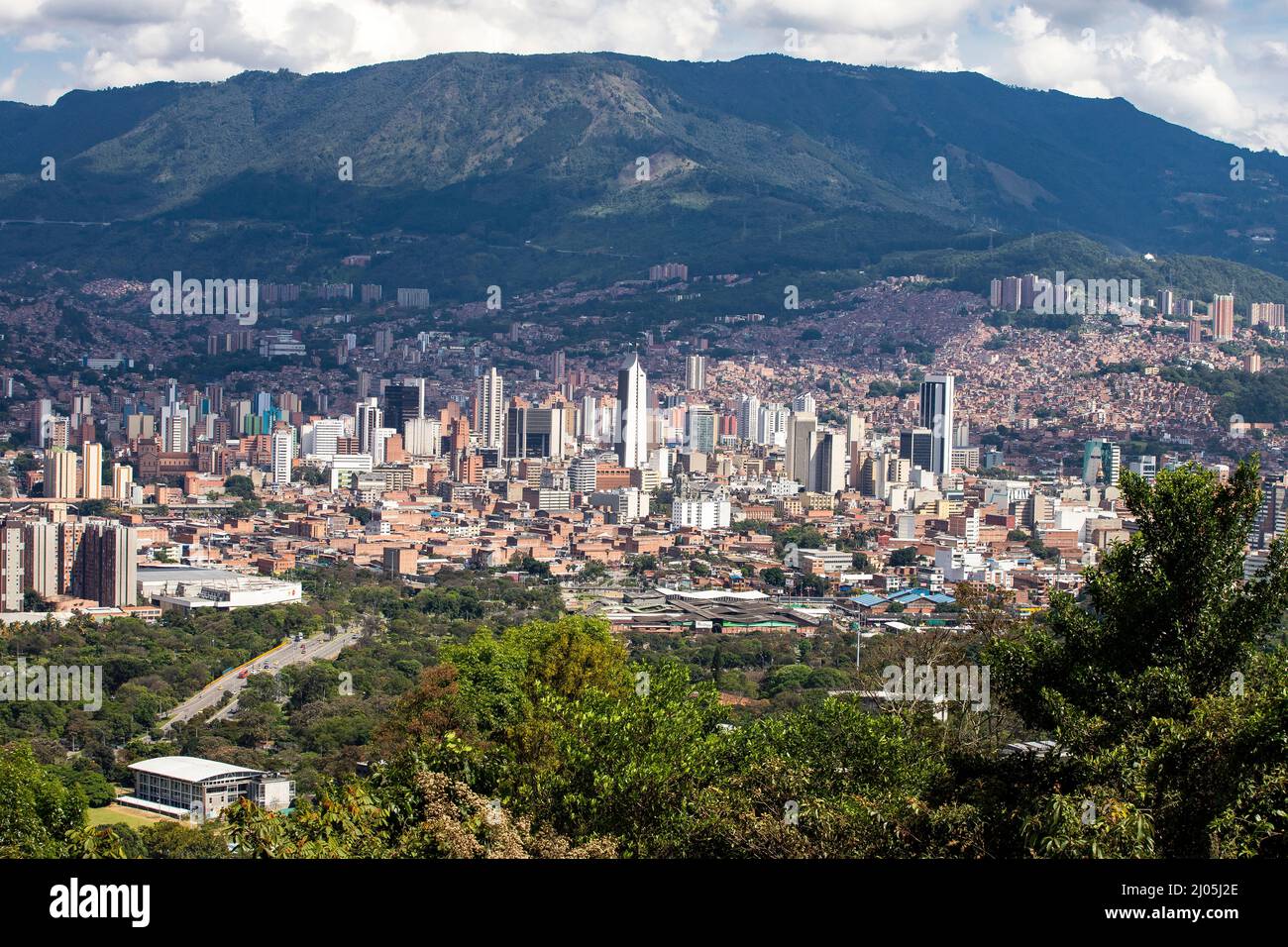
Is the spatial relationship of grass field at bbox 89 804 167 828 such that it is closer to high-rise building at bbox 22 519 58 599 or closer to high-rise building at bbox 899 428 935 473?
high-rise building at bbox 22 519 58 599

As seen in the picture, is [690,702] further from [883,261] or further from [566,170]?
[566,170]

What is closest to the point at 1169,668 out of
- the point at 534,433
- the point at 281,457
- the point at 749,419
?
the point at 281,457

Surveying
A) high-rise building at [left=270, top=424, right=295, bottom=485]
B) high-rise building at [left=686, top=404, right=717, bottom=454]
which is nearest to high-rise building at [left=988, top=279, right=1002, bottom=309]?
high-rise building at [left=686, top=404, right=717, bottom=454]

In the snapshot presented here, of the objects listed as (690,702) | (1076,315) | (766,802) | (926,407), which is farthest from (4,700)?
(1076,315)

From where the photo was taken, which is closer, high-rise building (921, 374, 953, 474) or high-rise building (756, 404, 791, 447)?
high-rise building (921, 374, 953, 474)

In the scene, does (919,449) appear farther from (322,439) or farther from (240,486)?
(240,486)

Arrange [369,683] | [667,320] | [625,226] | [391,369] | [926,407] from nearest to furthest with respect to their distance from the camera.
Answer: [369,683]
[926,407]
[391,369]
[667,320]
[625,226]

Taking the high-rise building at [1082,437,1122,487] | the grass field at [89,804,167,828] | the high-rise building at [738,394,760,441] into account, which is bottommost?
the grass field at [89,804,167,828]
